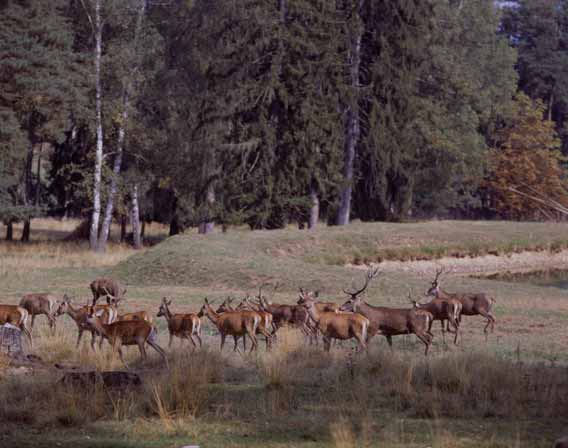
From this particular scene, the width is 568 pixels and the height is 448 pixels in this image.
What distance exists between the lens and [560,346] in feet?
54.0

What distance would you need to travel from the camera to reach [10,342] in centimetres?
1366

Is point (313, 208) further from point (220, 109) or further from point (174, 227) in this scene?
point (174, 227)

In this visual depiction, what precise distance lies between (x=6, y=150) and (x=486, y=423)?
31686 mm

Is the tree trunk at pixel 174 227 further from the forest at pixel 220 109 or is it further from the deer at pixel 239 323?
the deer at pixel 239 323

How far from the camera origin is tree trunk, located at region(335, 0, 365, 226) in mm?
43062

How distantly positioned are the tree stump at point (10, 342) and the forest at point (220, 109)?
24728mm

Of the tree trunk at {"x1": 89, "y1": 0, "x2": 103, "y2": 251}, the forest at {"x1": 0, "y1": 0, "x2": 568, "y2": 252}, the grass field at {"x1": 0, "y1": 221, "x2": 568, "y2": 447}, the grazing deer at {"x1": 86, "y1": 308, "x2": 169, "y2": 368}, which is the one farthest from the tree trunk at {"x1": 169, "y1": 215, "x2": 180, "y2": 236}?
the grazing deer at {"x1": 86, "y1": 308, "x2": 169, "y2": 368}

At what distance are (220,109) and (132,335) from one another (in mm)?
26102

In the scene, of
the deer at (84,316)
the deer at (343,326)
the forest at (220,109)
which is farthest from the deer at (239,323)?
the forest at (220,109)

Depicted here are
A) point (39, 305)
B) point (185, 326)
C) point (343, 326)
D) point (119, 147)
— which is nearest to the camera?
point (343, 326)

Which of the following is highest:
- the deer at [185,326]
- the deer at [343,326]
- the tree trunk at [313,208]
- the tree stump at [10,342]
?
the tree trunk at [313,208]

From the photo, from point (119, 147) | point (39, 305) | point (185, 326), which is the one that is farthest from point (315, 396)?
point (119, 147)

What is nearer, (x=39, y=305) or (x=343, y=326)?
(x=343, y=326)

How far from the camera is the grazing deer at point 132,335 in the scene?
533 inches
